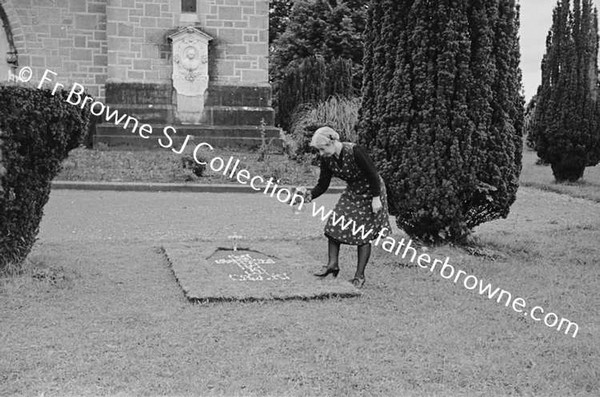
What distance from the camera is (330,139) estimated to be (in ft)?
20.6

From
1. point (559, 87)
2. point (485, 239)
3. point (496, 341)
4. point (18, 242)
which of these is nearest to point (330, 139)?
point (496, 341)

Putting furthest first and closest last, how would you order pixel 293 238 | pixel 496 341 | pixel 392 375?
pixel 293 238, pixel 496 341, pixel 392 375

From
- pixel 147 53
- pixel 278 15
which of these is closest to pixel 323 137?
pixel 147 53

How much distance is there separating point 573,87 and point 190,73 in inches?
343

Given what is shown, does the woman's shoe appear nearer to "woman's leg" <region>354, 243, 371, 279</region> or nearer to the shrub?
"woman's leg" <region>354, 243, 371, 279</region>

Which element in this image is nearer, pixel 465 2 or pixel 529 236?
pixel 465 2

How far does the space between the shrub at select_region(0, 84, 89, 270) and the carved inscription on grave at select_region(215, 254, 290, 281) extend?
176cm

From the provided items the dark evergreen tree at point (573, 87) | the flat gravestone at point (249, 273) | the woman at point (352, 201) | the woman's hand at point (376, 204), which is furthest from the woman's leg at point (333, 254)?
the dark evergreen tree at point (573, 87)

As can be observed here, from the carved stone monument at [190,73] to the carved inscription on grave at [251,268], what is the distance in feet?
35.4

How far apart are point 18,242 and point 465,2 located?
5.02 meters

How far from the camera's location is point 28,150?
595 centimetres

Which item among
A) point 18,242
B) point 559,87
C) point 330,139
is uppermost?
point 559,87

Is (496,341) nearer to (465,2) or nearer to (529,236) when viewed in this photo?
(465,2)

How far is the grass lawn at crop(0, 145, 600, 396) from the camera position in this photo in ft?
13.4
